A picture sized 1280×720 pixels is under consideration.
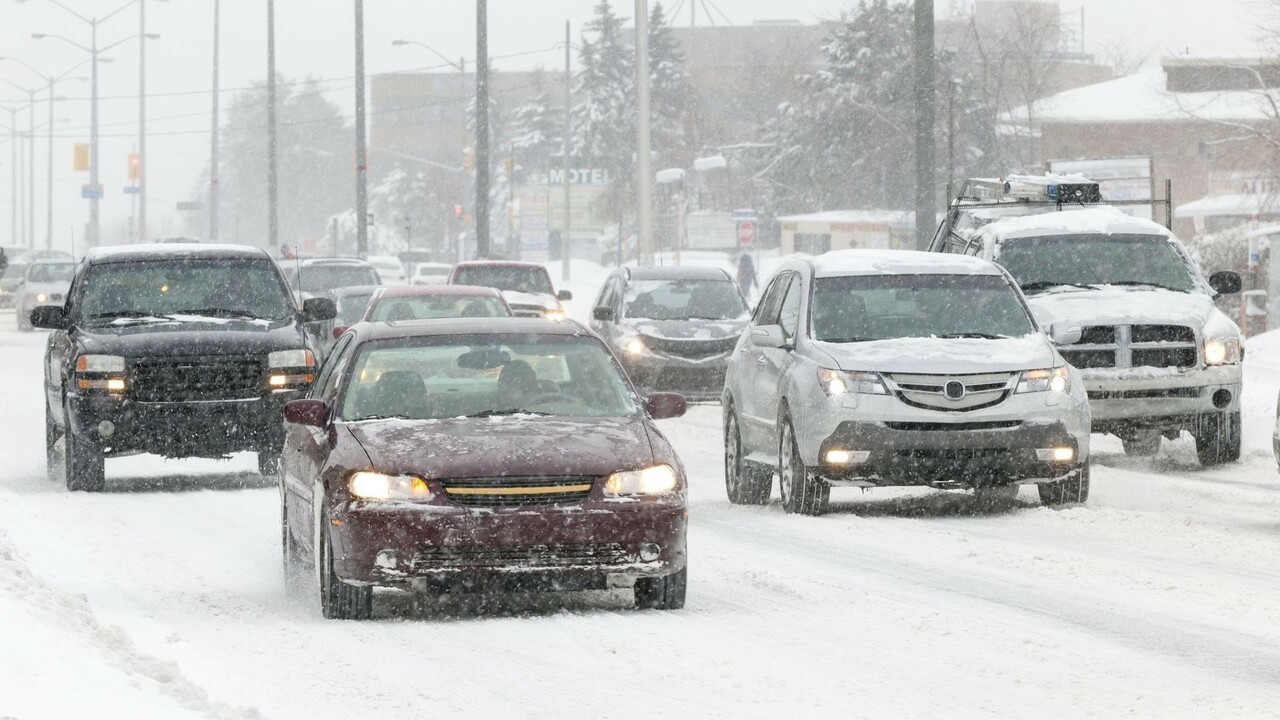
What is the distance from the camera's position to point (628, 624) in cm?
912

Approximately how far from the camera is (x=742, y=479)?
1489 cm

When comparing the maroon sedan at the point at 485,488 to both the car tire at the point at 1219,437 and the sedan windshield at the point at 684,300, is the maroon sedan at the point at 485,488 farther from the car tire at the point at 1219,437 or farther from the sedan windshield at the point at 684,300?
the sedan windshield at the point at 684,300

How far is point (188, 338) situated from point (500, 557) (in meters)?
7.47

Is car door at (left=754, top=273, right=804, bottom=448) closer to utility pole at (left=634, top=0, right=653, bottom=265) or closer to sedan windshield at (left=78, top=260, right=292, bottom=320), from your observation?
sedan windshield at (left=78, top=260, right=292, bottom=320)

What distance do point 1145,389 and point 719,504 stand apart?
3812 mm

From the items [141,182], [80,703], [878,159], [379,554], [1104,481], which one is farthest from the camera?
[141,182]

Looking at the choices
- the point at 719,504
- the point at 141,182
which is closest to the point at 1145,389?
the point at 719,504

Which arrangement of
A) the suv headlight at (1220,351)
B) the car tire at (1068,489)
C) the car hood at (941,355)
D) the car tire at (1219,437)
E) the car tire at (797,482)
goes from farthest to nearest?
the car tire at (1219,437)
the suv headlight at (1220,351)
the car tire at (1068,489)
the car tire at (797,482)
the car hood at (941,355)

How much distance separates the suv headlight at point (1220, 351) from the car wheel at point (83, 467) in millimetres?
8355

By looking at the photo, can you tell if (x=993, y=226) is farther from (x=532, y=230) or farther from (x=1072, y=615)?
(x=532, y=230)

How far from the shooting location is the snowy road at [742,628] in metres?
7.32

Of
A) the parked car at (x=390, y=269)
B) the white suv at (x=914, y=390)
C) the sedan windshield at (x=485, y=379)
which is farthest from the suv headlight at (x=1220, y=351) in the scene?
the parked car at (x=390, y=269)

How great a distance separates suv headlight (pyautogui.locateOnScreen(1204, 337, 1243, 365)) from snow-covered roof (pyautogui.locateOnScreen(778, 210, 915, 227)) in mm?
61580

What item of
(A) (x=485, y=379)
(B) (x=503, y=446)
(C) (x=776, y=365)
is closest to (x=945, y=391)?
(C) (x=776, y=365)
